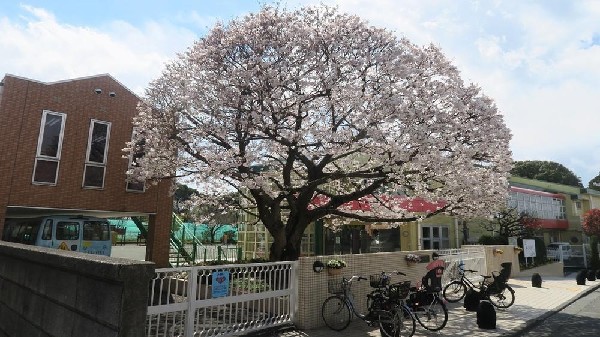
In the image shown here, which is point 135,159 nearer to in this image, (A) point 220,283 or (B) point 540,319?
(A) point 220,283

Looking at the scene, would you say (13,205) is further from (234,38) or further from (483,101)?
(483,101)

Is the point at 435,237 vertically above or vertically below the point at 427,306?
above

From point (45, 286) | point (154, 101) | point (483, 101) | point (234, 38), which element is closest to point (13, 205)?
point (154, 101)

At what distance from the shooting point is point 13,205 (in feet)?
38.0

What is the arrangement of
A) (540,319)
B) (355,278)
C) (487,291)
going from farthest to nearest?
(487,291)
(540,319)
(355,278)

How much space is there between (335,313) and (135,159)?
29.5 ft

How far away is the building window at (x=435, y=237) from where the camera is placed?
2294 cm

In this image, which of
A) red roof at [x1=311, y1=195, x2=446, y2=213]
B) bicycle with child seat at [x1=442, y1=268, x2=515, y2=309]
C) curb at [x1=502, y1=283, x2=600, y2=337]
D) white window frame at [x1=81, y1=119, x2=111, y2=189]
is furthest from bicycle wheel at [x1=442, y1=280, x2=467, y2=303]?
white window frame at [x1=81, y1=119, x2=111, y2=189]

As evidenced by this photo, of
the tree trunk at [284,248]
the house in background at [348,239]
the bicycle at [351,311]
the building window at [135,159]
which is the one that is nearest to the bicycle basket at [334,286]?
the bicycle at [351,311]

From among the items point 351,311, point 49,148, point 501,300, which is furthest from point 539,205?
point 49,148

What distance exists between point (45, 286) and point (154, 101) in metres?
8.63

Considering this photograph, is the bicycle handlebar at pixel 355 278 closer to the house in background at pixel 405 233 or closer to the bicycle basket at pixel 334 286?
the bicycle basket at pixel 334 286

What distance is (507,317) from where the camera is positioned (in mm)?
9656

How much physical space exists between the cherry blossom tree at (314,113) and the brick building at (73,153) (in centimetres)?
236
